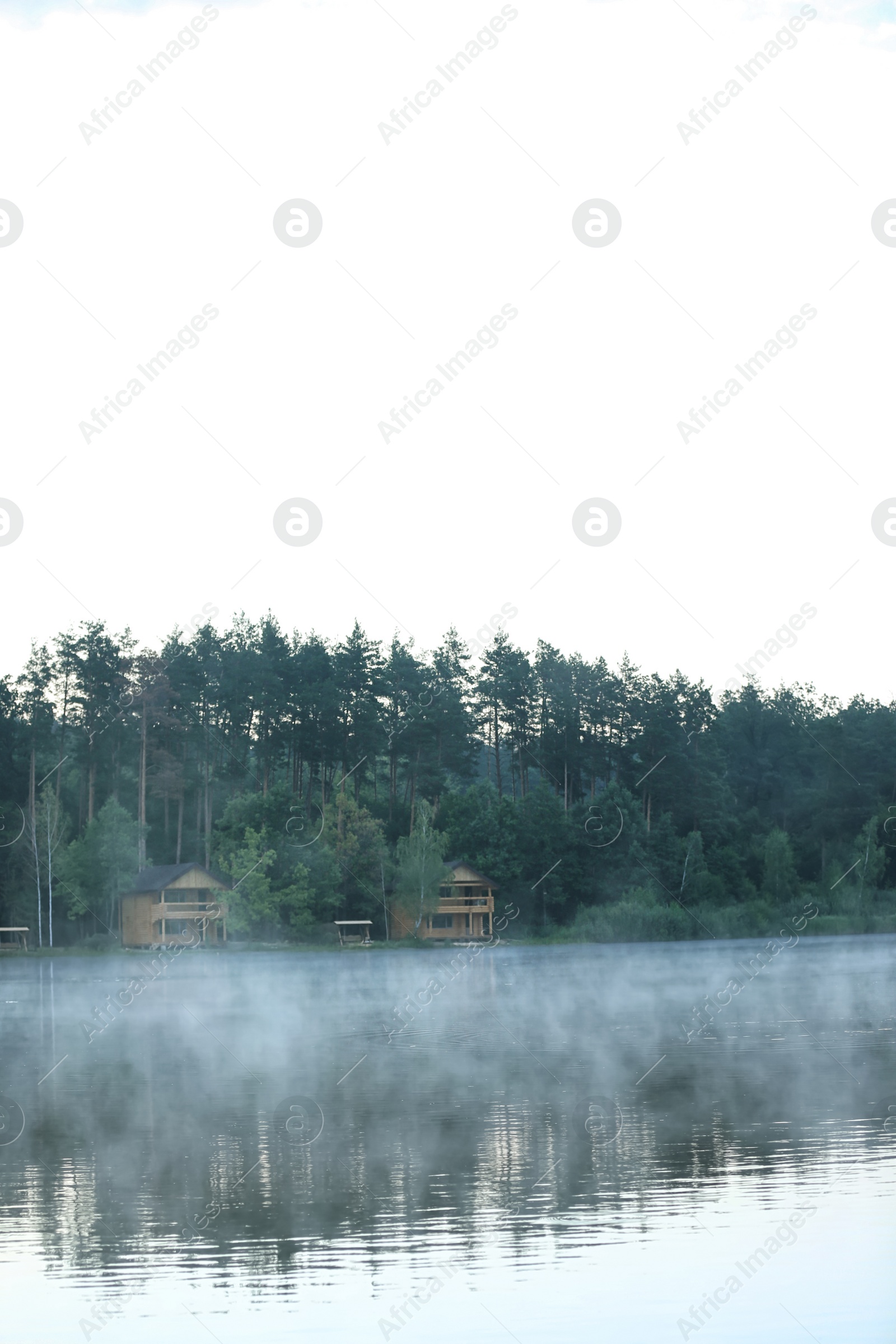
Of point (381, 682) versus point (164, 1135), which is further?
point (381, 682)

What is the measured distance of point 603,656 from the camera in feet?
389

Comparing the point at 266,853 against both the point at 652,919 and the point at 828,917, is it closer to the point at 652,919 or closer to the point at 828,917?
the point at 652,919

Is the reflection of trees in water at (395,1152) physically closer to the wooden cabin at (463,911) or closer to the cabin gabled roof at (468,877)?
the wooden cabin at (463,911)

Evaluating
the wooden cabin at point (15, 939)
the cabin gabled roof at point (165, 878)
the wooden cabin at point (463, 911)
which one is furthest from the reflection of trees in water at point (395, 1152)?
the wooden cabin at point (463, 911)

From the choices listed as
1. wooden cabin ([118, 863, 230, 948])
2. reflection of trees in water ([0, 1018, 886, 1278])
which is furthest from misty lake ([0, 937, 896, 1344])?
wooden cabin ([118, 863, 230, 948])

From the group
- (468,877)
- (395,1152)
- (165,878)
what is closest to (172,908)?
(165,878)

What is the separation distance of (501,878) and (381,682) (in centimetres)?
1744

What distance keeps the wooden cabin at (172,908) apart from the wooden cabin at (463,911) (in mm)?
13618

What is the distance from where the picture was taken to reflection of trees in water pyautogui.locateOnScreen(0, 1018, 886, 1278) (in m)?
14.1

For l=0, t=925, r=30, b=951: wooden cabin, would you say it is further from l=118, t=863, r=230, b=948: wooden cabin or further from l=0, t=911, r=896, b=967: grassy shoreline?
l=118, t=863, r=230, b=948: wooden cabin

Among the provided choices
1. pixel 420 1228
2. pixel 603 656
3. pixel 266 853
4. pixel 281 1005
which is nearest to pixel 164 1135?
pixel 420 1228

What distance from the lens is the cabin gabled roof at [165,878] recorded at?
90.6 metres

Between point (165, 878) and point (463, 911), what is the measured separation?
19648 mm

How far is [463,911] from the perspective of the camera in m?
97.2
